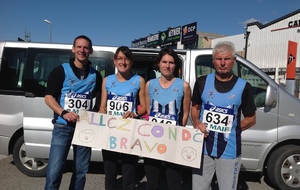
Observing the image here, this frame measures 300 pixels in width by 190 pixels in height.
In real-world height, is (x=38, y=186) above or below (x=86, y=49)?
below

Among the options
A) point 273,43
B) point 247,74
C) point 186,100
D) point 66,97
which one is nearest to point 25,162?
point 66,97

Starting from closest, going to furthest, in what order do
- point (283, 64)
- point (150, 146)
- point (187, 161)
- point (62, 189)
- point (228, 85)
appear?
1. point (228, 85)
2. point (187, 161)
3. point (150, 146)
4. point (62, 189)
5. point (283, 64)

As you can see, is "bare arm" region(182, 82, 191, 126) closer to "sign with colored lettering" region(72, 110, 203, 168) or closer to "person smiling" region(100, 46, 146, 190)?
"sign with colored lettering" region(72, 110, 203, 168)

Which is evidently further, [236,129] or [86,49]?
[86,49]

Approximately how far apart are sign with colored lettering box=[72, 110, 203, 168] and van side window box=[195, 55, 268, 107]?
165 cm

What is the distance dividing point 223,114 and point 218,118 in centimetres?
5

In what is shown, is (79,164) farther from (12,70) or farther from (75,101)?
(12,70)

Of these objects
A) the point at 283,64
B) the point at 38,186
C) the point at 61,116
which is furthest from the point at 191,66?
the point at 283,64

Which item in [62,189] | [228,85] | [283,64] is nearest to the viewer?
[228,85]

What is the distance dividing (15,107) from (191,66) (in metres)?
2.72

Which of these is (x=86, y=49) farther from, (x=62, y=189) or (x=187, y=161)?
(x=62, y=189)

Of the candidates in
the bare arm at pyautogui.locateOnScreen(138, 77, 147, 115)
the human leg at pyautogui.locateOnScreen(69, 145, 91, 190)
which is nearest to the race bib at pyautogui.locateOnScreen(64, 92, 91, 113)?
the human leg at pyautogui.locateOnScreen(69, 145, 91, 190)

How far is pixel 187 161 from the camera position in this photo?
2.44 meters

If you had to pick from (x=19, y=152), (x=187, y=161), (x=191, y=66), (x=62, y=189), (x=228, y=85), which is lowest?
(x=62, y=189)
